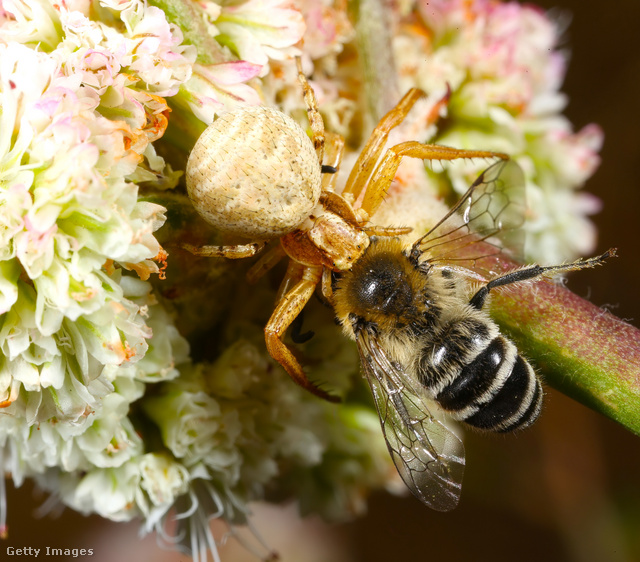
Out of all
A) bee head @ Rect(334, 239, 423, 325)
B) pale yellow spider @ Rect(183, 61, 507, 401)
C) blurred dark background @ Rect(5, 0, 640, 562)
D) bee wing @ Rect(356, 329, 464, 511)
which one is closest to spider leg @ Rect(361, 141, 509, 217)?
pale yellow spider @ Rect(183, 61, 507, 401)

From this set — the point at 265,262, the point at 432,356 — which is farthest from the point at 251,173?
the point at 432,356

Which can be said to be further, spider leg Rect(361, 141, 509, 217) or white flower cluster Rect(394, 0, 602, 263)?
white flower cluster Rect(394, 0, 602, 263)

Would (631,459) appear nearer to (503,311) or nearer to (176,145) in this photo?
(503,311)

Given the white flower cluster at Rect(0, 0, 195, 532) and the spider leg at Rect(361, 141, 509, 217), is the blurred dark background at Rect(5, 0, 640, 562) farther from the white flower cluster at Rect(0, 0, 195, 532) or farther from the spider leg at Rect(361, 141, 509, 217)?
the white flower cluster at Rect(0, 0, 195, 532)

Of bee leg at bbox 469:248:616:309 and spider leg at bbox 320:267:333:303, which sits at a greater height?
bee leg at bbox 469:248:616:309

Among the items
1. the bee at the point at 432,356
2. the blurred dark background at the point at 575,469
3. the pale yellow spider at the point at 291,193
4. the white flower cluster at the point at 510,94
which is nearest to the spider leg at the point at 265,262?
the pale yellow spider at the point at 291,193

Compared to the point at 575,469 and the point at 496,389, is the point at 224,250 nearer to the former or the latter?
the point at 496,389
